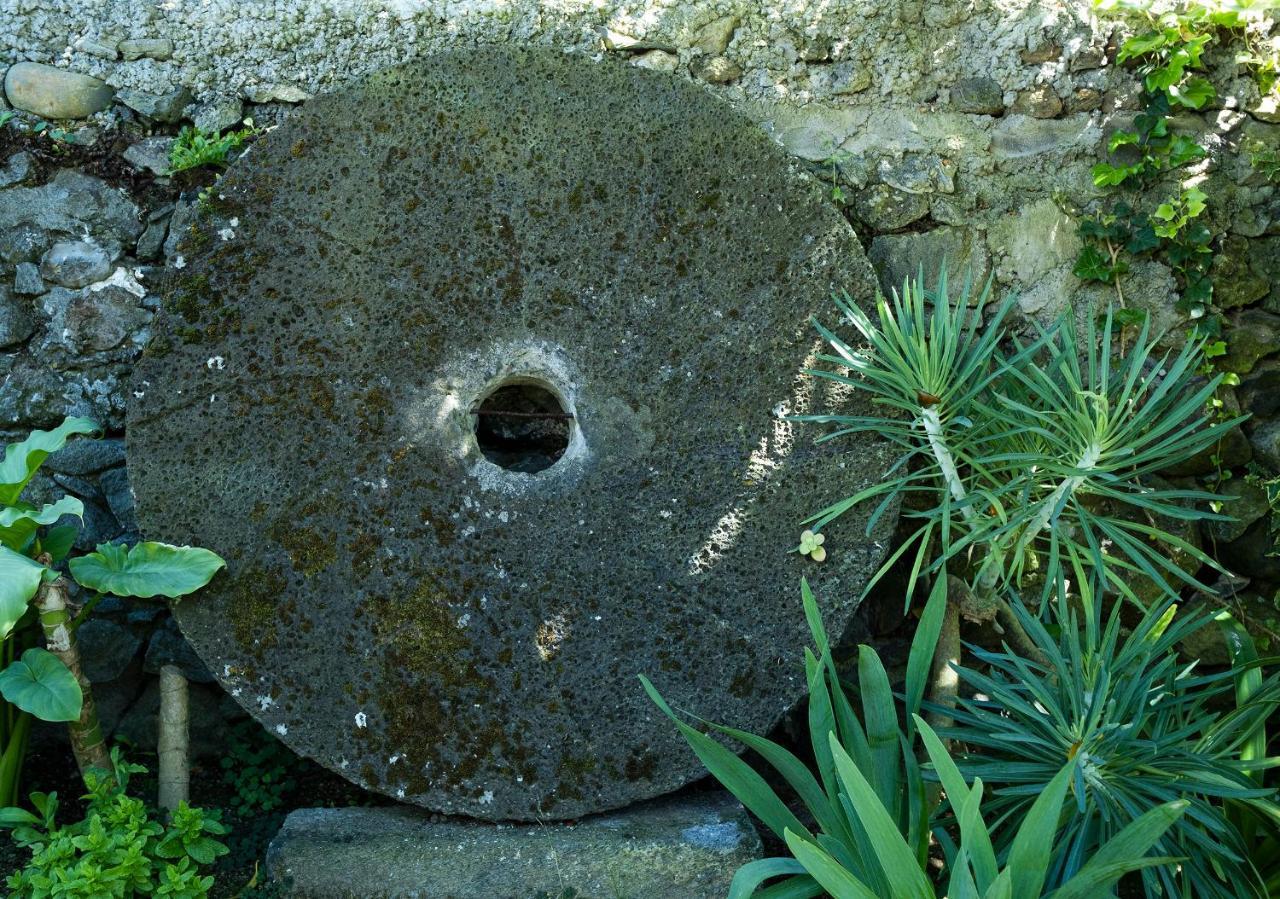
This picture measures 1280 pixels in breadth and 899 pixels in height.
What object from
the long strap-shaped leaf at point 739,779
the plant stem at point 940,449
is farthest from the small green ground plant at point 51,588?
the plant stem at point 940,449

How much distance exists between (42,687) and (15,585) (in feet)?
0.76

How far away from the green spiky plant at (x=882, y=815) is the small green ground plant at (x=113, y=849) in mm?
950

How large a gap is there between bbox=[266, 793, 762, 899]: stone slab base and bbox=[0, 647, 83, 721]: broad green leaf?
1.54ft

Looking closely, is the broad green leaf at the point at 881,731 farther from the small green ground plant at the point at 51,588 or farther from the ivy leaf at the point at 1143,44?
the ivy leaf at the point at 1143,44

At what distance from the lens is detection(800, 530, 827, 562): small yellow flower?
236 cm

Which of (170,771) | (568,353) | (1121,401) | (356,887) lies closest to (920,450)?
(1121,401)

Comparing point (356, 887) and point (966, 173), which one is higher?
point (966, 173)

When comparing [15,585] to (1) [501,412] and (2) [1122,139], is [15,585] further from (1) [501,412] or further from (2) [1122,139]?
(2) [1122,139]

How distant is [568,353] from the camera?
7.84ft

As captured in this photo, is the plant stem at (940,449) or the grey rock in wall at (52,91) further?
the grey rock in wall at (52,91)

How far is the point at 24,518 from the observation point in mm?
2262

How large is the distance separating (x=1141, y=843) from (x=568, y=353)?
134cm

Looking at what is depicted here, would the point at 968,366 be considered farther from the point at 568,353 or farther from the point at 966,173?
the point at 568,353

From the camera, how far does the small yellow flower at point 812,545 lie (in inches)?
93.0
